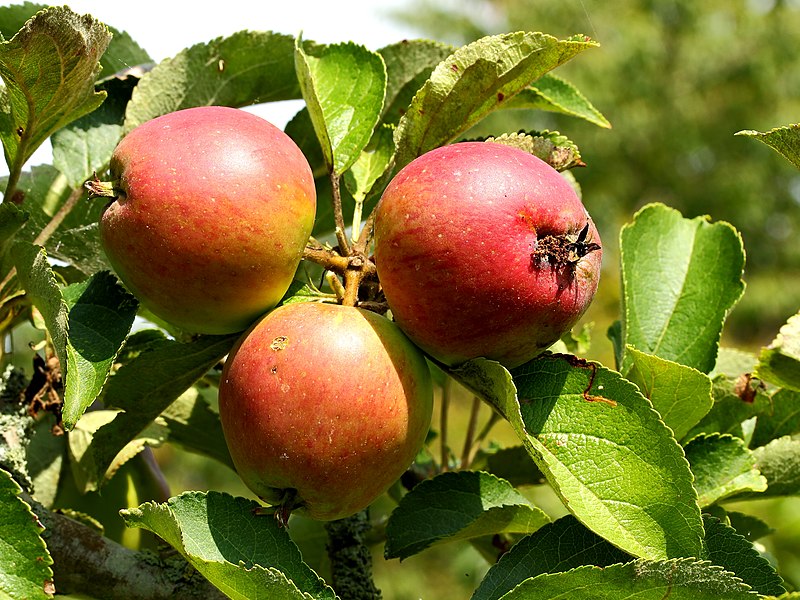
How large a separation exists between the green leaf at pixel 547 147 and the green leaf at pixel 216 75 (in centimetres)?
26

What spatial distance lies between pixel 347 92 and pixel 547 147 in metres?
0.19

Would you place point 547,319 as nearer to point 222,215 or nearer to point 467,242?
point 467,242

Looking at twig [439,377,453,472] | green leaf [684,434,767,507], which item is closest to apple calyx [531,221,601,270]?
green leaf [684,434,767,507]

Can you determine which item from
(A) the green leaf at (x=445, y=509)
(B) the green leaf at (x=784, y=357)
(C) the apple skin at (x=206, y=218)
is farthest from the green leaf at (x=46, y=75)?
(B) the green leaf at (x=784, y=357)

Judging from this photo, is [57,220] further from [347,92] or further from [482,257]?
[482,257]

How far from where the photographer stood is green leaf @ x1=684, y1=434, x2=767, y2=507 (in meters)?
0.77

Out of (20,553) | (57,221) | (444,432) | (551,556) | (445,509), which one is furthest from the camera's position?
(444,432)

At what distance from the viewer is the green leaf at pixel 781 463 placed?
84cm

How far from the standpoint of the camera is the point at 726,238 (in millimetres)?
946

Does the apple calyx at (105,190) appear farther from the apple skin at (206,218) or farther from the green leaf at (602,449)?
the green leaf at (602,449)

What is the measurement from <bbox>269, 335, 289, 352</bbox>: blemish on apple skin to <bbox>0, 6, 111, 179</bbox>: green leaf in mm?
270

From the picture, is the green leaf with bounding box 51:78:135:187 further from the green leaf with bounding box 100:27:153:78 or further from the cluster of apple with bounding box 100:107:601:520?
the cluster of apple with bounding box 100:107:601:520

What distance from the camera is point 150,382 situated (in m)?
0.76

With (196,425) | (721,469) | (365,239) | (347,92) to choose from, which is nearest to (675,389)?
(721,469)
